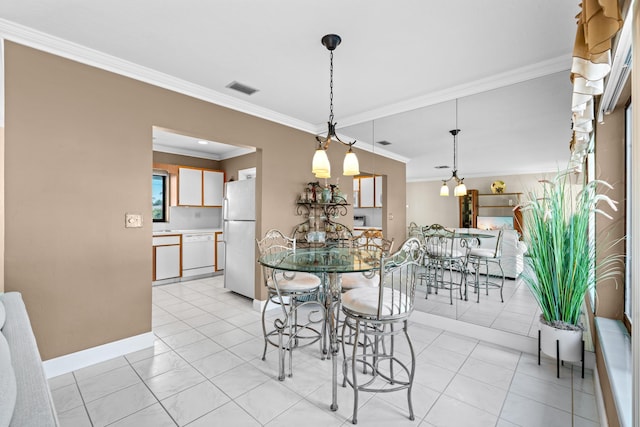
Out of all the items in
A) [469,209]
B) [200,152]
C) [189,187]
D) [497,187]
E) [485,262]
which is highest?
[200,152]

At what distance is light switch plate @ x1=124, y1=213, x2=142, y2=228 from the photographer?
2.61 m

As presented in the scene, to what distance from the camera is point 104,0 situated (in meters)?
1.82

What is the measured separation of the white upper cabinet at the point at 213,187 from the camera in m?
5.79

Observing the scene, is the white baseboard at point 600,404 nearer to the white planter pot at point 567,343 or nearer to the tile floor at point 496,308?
the white planter pot at point 567,343

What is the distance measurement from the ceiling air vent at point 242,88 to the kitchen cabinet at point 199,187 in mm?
2889

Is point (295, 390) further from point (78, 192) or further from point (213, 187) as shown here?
point (213, 187)

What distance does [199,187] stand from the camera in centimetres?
568

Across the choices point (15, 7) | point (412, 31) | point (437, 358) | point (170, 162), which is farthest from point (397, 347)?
point (170, 162)

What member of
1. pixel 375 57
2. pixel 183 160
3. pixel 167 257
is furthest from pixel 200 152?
pixel 375 57

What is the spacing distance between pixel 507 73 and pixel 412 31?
113 cm

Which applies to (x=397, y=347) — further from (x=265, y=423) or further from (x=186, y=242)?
(x=186, y=242)

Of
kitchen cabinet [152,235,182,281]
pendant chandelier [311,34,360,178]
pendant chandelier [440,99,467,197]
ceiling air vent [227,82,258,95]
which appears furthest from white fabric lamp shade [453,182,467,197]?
kitchen cabinet [152,235,182,281]

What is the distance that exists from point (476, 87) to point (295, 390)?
118 inches

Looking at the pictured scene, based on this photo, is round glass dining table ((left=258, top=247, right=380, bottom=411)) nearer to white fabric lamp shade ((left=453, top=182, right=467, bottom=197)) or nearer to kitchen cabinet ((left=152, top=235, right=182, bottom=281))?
white fabric lamp shade ((left=453, top=182, right=467, bottom=197))
